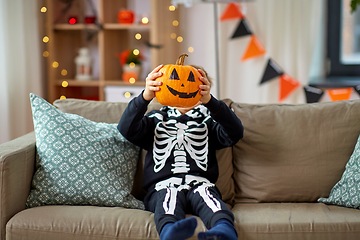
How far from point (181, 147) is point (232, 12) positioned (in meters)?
1.96

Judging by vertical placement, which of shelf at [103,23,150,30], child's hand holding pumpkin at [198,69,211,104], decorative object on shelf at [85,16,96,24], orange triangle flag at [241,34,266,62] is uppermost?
decorative object on shelf at [85,16,96,24]

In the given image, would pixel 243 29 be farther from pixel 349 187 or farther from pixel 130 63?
pixel 349 187

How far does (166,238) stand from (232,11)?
246 cm

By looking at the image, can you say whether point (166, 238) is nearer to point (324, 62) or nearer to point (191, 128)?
point (191, 128)

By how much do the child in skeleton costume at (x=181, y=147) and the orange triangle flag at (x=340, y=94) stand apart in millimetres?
1663

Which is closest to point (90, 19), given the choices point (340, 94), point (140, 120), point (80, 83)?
point (80, 83)

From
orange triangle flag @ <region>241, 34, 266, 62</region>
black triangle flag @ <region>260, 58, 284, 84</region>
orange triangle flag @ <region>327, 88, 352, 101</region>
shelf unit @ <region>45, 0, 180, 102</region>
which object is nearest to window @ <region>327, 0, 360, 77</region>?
orange triangle flag @ <region>327, 88, 352, 101</region>

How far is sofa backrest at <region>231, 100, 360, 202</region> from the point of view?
5.48 feet

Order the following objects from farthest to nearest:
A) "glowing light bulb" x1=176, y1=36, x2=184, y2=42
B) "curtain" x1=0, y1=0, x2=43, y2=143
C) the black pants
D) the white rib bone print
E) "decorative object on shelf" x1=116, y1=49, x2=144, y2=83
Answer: "glowing light bulb" x1=176, y1=36, x2=184, y2=42 < "decorative object on shelf" x1=116, y1=49, x2=144, y2=83 < "curtain" x1=0, y1=0, x2=43, y2=143 < the white rib bone print < the black pants

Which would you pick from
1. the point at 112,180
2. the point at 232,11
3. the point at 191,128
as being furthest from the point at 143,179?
the point at 232,11

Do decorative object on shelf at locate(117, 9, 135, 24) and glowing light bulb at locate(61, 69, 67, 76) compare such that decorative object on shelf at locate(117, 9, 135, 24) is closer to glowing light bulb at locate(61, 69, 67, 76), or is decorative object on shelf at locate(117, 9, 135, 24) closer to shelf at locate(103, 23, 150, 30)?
shelf at locate(103, 23, 150, 30)

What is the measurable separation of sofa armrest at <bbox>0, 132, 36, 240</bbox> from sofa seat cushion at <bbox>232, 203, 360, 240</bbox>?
0.85 metres

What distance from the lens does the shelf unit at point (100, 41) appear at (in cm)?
311

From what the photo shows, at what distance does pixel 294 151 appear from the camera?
Answer: 67.2 inches
